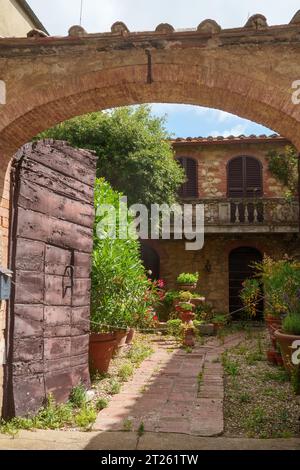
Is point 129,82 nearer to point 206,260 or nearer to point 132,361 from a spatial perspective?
point 132,361

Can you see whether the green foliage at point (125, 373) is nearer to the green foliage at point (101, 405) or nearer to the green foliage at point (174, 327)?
the green foliage at point (101, 405)

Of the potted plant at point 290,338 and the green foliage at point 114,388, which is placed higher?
the potted plant at point 290,338

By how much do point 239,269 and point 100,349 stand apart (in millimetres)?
8860

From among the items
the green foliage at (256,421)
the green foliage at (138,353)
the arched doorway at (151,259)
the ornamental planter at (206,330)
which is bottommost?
the green foliage at (256,421)

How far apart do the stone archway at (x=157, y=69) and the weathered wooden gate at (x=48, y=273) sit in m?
0.87

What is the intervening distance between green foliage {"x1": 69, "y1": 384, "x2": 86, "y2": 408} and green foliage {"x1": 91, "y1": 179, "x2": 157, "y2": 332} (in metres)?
1.54

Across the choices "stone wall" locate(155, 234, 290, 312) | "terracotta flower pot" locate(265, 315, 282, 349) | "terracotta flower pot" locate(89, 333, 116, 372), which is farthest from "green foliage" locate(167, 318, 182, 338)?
"terracotta flower pot" locate(89, 333, 116, 372)

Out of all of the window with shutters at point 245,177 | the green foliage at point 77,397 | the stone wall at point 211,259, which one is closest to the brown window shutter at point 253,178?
the window with shutters at point 245,177

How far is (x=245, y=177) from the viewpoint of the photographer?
1487cm

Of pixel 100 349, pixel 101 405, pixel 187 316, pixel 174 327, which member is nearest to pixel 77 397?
pixel 101 405

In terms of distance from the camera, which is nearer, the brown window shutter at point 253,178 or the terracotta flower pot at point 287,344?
the terracotta flower pot at point 287,344

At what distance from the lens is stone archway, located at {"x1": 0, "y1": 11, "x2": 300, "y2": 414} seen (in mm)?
4039

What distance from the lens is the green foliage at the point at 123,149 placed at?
1176 cm

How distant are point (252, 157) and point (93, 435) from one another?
1224 centimetres
